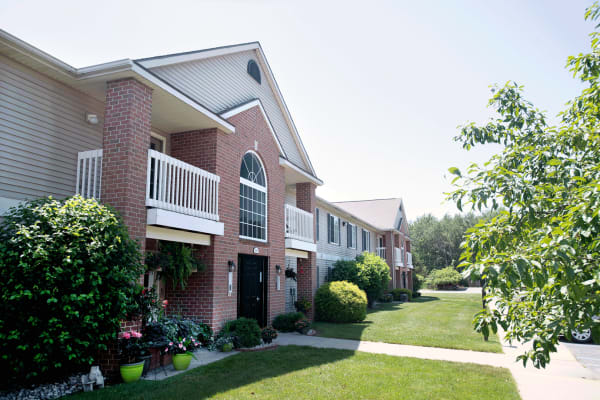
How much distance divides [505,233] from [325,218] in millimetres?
17128

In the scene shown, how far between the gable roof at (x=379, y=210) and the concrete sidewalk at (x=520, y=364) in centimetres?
2003

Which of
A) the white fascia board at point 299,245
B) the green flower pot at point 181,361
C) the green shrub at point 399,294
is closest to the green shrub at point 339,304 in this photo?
the white fascia board at point 299,245

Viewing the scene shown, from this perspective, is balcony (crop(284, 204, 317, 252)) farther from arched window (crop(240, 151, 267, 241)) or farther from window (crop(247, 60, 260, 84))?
window (crop(247, 60, 260, 84))

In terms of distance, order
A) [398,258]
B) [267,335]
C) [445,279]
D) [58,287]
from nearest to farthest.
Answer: [58,287] → [267,335] → [398,258] → [445,279]

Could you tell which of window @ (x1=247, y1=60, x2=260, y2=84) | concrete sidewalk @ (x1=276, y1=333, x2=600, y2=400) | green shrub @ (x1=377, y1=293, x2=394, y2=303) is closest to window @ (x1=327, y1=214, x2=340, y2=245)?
green shrub @ (x1=377, y1=293, x2=394, y2=303)

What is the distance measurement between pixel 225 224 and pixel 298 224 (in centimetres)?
505

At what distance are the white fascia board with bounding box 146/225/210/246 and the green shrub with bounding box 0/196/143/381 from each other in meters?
1.76

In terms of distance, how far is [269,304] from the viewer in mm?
12352

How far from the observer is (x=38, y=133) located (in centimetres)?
736

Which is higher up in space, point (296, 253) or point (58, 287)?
point (296, 253)

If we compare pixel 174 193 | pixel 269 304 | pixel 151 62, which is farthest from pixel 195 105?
pixel 269 304

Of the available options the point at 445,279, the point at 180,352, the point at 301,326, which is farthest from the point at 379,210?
the point at 180,352

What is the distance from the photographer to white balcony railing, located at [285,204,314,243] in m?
14.1

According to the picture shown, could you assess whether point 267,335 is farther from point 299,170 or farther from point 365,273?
point 365,273
